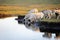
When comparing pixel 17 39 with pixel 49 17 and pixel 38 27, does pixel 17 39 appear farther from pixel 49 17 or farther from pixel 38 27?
pixel 49 17

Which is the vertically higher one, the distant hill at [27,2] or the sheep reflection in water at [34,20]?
the distant hill at [27,2]

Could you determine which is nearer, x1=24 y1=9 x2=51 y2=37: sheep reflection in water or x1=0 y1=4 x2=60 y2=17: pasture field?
x1=24 y1=9 x2=51 y2=37: sheep reflection in water

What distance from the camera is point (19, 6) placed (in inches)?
134

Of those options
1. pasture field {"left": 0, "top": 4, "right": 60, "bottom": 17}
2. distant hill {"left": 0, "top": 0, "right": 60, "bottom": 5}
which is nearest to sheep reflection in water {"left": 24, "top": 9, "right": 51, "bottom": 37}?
pasture field {"left": 0, "top": 4, "right": 60, "bottom": 17}

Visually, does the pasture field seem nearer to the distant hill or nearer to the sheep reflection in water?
the distant hill

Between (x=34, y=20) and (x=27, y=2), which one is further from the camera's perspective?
(x=27, y=2)

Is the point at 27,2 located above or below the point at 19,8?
above

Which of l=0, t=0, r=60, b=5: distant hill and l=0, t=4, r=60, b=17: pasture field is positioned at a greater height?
l=0, t=0, r=60, b=5: distant hill

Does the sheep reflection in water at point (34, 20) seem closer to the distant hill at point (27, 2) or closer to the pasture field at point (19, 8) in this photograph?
the pasture field at point (19, 8)

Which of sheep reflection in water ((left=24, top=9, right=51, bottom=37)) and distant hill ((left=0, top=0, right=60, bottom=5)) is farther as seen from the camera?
distant hill ((left=0, top=0, right=60, bottom=5))

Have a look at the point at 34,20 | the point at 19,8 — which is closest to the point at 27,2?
the point at 19,8

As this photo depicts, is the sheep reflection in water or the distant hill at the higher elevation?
the distant hill

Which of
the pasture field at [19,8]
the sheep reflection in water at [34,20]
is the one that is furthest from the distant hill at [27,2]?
the sheep reflection in water at [34,20]

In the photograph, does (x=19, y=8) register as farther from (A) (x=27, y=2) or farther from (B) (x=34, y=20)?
(B) (x=34, y=20)
